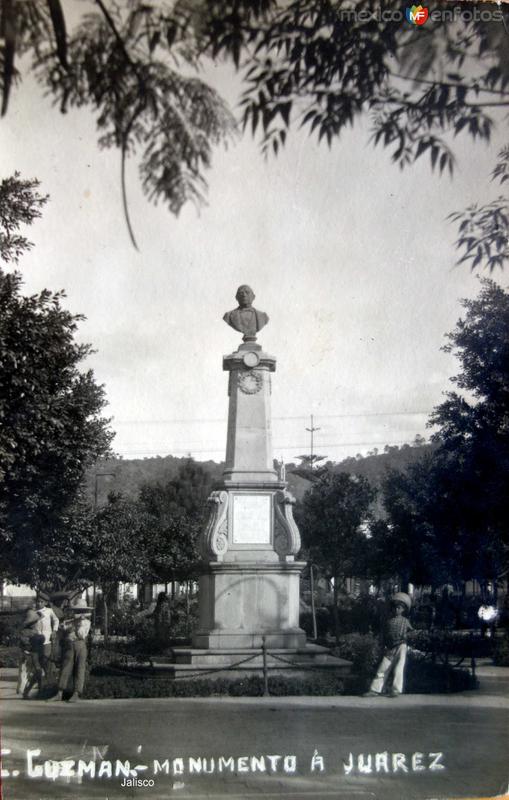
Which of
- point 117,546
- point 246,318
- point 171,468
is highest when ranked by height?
point 171,468

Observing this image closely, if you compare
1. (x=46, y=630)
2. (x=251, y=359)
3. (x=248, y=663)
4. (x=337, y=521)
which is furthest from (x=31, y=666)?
(x=337, y=521)

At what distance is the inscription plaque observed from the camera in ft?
38.1

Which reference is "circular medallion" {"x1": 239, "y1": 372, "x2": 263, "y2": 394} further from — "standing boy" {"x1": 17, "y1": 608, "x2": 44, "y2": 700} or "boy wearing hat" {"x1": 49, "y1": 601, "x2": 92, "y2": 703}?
"standing boy" {"x1": 17, "y1": 608, "x2": 44, "y2": 700}

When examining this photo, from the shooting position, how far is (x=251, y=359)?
1207 cm

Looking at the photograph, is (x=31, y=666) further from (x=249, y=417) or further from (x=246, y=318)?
(x=246, y=318)

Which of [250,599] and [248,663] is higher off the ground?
[250,599]

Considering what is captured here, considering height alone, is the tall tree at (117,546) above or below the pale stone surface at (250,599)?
above

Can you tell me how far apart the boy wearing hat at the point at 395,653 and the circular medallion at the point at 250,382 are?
4.01m

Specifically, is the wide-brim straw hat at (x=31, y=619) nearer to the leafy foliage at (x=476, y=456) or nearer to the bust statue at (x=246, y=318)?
the bust statue at (x=246, y=318)

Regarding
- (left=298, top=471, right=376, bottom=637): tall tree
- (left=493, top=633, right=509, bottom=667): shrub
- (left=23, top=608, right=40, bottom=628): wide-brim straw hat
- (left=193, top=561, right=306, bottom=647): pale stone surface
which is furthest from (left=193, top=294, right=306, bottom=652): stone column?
(left=298, top=471, right=376, bottom=637): tall tree

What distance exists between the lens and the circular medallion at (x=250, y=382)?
1216 cm

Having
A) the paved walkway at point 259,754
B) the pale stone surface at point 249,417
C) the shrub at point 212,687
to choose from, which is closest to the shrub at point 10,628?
the pale stone surface at point 249,417

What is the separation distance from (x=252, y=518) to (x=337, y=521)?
399 inches

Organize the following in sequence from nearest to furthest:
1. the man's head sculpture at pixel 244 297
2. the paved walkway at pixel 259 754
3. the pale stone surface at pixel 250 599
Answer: the paved walkway at pixel 259 754, the pale stone surface at pixel 250 599, the man's head sculpture at pixel 244 297
